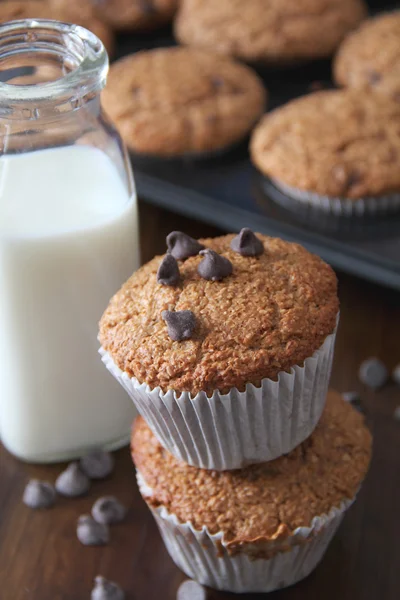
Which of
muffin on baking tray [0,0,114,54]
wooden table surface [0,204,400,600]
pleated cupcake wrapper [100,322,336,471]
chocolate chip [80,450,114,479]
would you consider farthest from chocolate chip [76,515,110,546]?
A: muffin on baking tray [0,0,114,54]

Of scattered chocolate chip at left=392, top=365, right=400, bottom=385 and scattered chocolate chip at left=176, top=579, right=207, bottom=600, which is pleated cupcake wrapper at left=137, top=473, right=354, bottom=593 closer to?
scattered chocolate chip at left=176, top=579, right=207, bottom=600

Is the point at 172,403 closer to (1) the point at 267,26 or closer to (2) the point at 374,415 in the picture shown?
(2) the point at 374,415

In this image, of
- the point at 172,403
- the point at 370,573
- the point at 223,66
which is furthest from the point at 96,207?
the point at 223,66

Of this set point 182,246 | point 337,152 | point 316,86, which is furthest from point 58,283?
point 316,86

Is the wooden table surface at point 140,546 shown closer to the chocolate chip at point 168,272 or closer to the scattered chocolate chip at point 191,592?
the scattered chocolate chip at point 191,592

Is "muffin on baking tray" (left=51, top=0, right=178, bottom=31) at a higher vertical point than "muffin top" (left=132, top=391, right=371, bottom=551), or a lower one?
higher

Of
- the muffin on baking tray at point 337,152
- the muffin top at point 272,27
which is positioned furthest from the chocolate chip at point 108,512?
the muffin top at point 272,27

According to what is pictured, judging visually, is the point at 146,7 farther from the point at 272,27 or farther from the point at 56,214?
the point at 56,214
